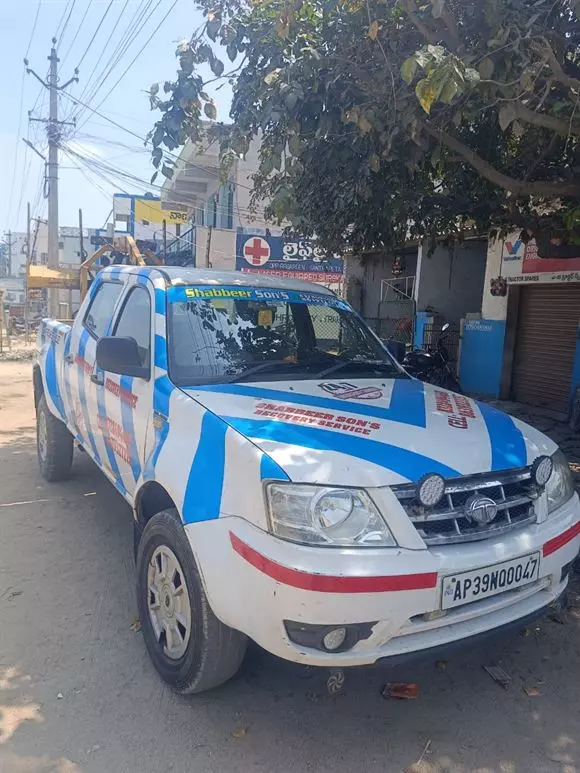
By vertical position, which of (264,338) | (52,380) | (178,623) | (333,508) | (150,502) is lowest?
(178,623)

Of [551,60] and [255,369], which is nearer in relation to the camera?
[255,369]

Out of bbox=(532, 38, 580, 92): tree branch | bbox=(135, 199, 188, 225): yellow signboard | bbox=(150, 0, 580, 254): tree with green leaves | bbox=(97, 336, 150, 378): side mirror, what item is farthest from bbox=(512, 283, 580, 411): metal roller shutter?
bbox=(135, 199, 188, 225): yellow signboard

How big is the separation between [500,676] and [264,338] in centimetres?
218

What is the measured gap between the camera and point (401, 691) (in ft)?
8.75

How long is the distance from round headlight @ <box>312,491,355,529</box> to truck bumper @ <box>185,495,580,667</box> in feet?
0.34

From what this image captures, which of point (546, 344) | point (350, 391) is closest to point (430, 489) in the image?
point (350, 391)

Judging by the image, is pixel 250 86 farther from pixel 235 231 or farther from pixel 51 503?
pixel 235 231

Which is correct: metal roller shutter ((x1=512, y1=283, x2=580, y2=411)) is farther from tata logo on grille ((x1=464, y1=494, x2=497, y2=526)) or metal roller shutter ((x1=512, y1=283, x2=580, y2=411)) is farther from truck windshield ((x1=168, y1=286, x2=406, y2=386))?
tata logo on grille ((x1=464, y1=494, x2=497, y2=526))

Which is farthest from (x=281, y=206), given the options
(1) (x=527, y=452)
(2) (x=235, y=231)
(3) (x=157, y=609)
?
(2) (x=235, y=231)

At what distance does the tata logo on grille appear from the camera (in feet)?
7.55

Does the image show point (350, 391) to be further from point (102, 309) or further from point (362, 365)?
point (102, 309)

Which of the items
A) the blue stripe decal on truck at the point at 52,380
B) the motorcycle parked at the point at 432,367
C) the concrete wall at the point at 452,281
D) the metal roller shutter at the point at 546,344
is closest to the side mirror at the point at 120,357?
the blue stripe decal on truck at the point at 52,380

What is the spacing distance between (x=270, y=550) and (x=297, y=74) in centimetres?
330

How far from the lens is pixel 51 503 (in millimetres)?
5109
